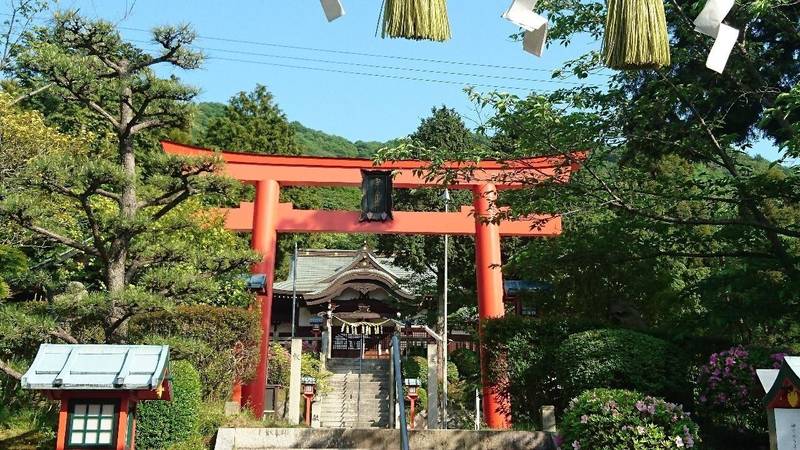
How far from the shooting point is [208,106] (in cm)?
5984

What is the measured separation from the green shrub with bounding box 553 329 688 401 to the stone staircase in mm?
8378

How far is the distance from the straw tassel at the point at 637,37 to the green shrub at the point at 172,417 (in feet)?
20.9

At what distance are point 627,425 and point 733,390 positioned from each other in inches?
67.2

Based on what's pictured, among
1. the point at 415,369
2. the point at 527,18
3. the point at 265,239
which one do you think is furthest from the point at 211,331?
the point at 415,369

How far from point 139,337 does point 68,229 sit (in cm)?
404

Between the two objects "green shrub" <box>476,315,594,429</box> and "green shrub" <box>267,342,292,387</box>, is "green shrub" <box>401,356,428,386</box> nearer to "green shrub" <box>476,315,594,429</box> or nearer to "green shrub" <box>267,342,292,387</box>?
"green shrub" <box>267,342,292,387</box>

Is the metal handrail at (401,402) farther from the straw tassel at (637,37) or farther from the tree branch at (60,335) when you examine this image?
the straw tassel at (637,37)

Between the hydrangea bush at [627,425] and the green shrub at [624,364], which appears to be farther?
the green shrub at [624,364]

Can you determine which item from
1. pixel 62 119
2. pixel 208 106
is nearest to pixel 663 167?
pixel 62 119

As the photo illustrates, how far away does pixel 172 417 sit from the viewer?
7.56m

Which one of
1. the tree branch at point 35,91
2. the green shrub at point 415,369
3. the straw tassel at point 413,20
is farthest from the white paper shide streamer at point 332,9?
the green shrub at point 415,369

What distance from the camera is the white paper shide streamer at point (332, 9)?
2213 mm

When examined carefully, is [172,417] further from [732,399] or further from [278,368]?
[278,368]

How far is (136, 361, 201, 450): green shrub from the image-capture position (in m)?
7.41
